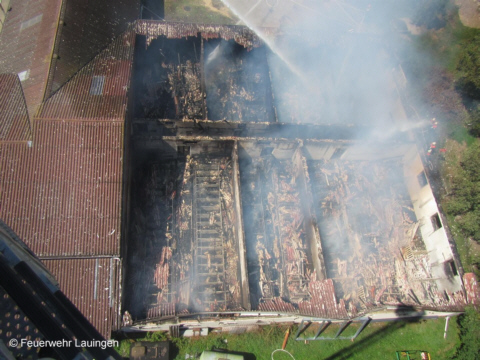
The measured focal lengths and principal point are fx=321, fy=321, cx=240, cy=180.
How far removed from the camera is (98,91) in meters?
14.3

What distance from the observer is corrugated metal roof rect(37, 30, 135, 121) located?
1330cm

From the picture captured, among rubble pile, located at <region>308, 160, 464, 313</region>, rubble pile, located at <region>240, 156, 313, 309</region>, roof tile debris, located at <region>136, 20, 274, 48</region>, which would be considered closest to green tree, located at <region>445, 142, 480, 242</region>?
rubble pile, located at <region>308, 160, 464, 313</region>

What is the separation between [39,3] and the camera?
16.9 m

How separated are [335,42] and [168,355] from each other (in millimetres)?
18265

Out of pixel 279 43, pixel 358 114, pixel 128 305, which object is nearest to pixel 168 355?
pixel 128 305

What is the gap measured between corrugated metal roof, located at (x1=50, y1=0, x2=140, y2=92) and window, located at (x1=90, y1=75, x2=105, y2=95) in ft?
3.42

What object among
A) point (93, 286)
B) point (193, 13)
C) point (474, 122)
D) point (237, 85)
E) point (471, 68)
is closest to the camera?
point (93, 286)

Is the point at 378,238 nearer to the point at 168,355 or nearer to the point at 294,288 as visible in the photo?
the point at 294,288

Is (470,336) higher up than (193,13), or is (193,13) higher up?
(193,13)

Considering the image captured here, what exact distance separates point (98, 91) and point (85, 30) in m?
4.03

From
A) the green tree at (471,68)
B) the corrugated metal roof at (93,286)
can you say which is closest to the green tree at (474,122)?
the green tree at (471,68)

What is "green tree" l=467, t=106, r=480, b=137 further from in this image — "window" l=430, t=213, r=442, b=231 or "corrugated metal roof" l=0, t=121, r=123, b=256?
"corrugated metal roof" l=0, t=121, r=123, b=256

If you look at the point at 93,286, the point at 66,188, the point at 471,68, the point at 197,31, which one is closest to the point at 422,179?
the point at 471,68

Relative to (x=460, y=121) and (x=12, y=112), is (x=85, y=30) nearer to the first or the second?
(x=12, y=112)
